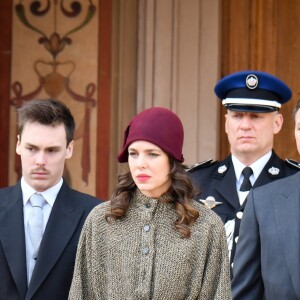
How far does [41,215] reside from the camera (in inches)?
191

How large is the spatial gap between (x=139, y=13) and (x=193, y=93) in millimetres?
557

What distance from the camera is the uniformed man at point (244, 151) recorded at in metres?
5.31

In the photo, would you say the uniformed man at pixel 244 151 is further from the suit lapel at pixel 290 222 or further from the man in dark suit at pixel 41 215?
the suit lapel at pixel 290 222

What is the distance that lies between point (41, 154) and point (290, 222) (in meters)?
1.05

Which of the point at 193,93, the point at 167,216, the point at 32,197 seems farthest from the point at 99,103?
the point at 167,216

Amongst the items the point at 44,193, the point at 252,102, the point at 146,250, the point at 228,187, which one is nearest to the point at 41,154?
the point at 44,193

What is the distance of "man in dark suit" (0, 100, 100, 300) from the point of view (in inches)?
185

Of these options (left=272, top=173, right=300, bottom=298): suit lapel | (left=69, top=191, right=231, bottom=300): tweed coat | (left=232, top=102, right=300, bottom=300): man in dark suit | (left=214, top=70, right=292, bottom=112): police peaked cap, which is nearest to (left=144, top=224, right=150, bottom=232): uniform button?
(left=69, top=191, right=231, bottom=300): tweed coat

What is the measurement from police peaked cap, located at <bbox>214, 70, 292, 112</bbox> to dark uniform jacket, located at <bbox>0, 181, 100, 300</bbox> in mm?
980

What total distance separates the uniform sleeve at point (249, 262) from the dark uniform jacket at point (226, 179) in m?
0.73

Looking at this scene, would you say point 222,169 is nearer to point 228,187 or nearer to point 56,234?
point 228,187

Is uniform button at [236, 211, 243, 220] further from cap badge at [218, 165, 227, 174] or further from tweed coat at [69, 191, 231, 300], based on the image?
tweed coat at [69, 191, 231, 300]

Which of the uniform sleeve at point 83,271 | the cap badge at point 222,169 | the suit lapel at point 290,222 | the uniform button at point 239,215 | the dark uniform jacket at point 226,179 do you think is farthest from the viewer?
the cap badge at point 222,169

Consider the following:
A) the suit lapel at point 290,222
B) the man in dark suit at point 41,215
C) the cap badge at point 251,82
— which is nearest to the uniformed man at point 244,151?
the cap badge at point 251,82
